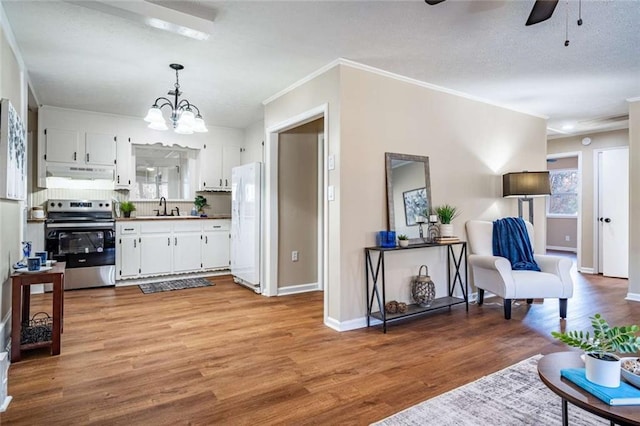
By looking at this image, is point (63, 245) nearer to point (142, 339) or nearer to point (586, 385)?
point (142, 339)

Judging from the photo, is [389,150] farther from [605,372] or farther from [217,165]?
[217,165]

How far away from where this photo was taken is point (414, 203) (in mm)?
3816

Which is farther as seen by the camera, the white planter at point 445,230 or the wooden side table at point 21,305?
the white planter at point 445,230

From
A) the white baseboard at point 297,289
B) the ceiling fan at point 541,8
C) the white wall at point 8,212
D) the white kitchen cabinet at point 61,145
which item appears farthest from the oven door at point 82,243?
the ceiling fan at point 541,8

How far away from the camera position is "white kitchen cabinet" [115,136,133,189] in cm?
543

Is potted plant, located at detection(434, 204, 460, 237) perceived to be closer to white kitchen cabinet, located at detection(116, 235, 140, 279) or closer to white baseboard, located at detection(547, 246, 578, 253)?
white kitchen cabinet, located at detection(116, 235, 140, 279)

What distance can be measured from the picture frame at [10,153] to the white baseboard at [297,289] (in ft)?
9.24

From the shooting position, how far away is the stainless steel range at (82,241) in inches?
187

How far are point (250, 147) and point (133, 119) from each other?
179cm

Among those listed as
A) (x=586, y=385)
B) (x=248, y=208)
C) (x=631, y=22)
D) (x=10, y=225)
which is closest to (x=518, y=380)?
(x=586, y=385)

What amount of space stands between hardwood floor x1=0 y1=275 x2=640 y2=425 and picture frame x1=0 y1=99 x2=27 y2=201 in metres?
1.25

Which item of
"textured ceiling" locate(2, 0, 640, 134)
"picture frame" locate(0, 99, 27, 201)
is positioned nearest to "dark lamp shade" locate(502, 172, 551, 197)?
"textured ceiling" locate(2, 0, 640, 134)

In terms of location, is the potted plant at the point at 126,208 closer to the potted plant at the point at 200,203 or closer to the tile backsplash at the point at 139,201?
the tile backsplash at the point at 139,201

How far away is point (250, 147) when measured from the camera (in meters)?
6.09
